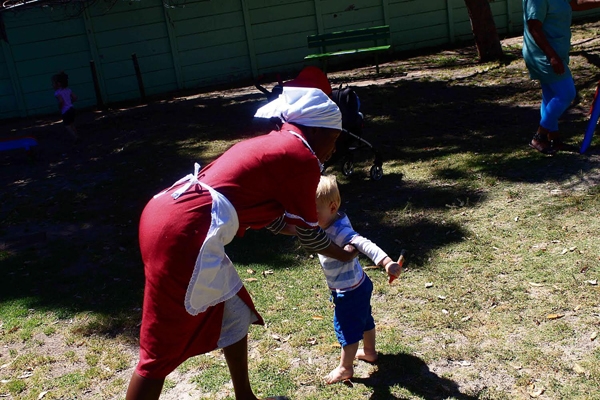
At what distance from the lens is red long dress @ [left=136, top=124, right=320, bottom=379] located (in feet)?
8.51

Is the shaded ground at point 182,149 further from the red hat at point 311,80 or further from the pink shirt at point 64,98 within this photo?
the red hat at point 311,80

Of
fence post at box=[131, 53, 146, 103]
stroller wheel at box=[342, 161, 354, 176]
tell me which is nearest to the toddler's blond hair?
stroller wheel at box=[342, 161, 354, 176]

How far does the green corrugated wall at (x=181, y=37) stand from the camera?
15500 mm

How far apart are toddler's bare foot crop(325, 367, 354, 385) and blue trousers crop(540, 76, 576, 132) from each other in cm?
444

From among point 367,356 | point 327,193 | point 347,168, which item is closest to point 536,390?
point 367,356

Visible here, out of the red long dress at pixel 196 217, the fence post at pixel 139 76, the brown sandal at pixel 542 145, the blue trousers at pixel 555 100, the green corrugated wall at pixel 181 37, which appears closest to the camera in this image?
the red long dress at pixel 196 217

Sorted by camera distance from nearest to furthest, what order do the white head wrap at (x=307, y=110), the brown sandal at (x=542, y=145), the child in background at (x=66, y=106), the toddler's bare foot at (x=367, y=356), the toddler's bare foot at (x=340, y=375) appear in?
the white head wrap at (x=307, y=110) < the toddler's bare foot at (x=340, y=375) < the toddler's bare foot at (x=367, y=356) < the brown sandal at (x=542, y=145) < the child in background at (x=66, y=106)

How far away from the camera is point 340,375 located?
11.8 ft

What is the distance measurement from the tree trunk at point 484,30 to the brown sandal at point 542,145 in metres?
6.20

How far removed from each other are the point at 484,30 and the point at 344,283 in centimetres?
1060

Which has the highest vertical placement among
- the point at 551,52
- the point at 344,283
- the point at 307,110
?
the point at 307,110

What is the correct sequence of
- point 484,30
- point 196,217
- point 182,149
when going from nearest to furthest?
point 196,217
point 182,149
point 484,30

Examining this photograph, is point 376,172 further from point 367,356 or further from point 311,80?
point 367,356

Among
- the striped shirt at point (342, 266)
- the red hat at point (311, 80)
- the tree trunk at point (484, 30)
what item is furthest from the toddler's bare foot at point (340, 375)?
the tree trunk at point (484, 30)
